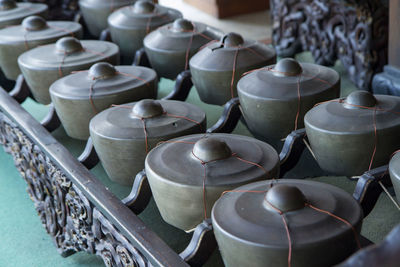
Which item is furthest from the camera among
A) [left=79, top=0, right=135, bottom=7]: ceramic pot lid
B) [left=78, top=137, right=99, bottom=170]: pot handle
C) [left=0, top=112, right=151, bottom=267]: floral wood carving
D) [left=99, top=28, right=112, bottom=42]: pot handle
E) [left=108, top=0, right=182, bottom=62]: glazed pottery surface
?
[left=79, top=0, right=135, bottom=7]: ceramic pot lid

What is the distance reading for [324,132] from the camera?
5.16ft

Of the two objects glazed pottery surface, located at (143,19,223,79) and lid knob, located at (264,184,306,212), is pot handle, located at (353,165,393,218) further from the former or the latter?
glazed pottery surface, located at (143,19,223,79)

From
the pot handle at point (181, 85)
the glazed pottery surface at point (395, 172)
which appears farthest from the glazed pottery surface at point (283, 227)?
the pot handle at point (181, 85)

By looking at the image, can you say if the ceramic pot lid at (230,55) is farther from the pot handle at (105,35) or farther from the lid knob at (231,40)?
the pot handle at (105,35)

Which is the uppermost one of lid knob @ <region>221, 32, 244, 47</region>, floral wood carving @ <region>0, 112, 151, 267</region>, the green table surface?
lid knob @ <region>221, 32, 244, 47</region>

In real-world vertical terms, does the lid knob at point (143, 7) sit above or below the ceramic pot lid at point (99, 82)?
above

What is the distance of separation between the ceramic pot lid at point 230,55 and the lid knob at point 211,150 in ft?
2.39

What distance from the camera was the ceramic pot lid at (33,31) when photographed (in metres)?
2.77

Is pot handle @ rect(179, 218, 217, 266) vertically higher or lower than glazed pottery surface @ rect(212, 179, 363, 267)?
lower

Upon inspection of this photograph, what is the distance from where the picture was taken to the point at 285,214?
115 cm

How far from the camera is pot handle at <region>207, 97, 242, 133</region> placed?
203cm

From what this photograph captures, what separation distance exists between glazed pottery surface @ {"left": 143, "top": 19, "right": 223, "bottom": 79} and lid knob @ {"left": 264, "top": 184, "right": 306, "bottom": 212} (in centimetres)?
142

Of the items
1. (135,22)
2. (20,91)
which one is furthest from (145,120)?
(135,22)

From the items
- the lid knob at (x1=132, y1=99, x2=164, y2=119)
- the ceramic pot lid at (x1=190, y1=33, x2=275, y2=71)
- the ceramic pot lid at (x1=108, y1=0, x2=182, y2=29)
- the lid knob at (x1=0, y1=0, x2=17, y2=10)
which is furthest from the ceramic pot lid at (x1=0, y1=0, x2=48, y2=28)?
the lid knob at (x1=132, y1=99, x2=164, y2=119)
